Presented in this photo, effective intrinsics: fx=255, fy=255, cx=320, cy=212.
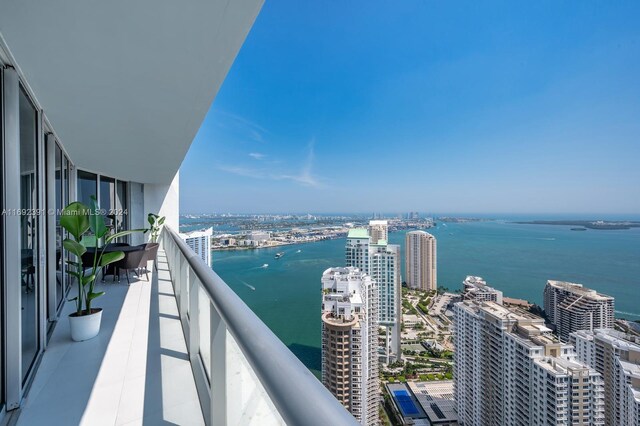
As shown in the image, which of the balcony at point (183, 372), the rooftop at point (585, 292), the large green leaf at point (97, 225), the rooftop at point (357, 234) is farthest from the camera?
the rooftop at point (357, 234)

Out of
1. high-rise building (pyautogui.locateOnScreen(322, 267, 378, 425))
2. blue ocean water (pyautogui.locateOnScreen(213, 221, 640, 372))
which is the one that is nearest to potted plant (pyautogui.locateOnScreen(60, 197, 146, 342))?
blue ocean water (pyautogui.locateOnScreen(213, 221, 640, 372))

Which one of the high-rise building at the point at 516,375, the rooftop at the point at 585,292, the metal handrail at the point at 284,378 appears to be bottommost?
the high-rise building at the point at 516,375

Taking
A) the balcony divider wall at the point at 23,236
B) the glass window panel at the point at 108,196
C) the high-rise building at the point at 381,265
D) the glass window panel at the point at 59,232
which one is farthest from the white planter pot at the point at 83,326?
the high-rise building at the point at 381,265

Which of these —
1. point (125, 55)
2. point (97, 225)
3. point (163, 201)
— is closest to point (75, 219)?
point (97, 225)

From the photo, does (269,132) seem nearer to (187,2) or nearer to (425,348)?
(425,348)

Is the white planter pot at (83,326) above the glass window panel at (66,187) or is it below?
below

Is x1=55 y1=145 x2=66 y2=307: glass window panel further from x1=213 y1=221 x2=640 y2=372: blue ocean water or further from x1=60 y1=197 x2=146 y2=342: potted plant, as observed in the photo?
x1=213 y1=221 x2=640 y2=372: blue ocean water

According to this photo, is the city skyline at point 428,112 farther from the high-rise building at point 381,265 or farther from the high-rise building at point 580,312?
the high-rise building at point 580,312
